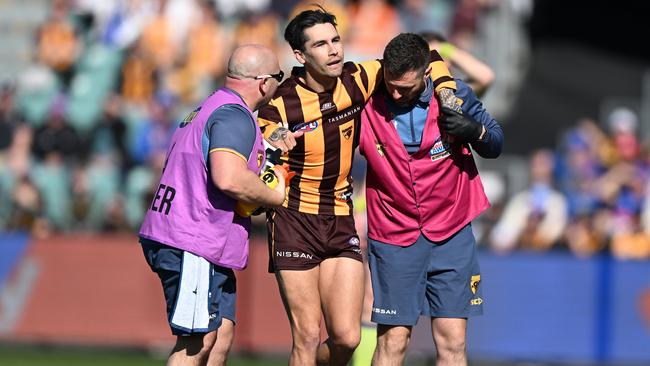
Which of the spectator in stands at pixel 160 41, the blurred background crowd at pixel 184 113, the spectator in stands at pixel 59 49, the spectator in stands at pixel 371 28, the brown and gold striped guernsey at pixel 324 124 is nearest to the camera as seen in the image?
the brown and gold striped guernsey at pixel 324 124

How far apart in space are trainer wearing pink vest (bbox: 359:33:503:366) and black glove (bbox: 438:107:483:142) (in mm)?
164

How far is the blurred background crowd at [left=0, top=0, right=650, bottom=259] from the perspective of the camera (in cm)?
1551

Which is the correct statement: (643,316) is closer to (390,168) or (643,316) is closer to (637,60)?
(390,168)

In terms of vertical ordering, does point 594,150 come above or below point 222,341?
above

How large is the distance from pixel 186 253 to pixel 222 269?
0.36 m

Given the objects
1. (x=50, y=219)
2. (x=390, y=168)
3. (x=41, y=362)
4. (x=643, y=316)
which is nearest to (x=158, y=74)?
(x=50, y=219)

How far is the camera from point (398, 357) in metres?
8.78

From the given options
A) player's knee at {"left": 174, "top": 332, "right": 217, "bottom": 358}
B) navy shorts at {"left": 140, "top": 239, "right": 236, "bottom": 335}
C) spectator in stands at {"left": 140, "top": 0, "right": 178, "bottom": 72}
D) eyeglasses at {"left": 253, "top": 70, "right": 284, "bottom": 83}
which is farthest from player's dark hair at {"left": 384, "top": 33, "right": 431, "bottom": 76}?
spectator in stands at {"left": 140, "top": 0, "right": 178, "bottom": 72}

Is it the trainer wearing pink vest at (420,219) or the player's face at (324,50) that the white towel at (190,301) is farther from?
Result: the player's face at (324,50)

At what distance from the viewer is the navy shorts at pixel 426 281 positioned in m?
8.75

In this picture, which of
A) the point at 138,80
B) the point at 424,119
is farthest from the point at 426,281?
the point at 138,80

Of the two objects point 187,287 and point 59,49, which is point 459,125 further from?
point 59,49

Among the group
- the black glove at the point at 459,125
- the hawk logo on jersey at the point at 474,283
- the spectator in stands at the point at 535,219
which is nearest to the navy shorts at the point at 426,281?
the hawk logo on jersey at the point at 474,283

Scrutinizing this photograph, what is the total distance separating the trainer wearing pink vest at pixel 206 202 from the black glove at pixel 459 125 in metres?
1.15
